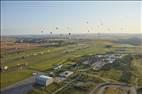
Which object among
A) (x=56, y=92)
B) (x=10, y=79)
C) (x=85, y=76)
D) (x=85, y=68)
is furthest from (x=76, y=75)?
(x=10, y=79)

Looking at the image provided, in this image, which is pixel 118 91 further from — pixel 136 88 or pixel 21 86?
pixel 21 86

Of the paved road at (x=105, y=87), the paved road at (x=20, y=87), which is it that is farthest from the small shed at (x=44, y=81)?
the paved road at (x=105, y=87)

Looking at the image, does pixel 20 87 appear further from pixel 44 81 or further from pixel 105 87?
pixel 105 87

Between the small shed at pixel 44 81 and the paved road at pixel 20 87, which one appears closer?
the paved road at pixel 20 87

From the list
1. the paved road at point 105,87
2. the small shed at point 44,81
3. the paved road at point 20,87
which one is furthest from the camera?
the small shed at point 44,81

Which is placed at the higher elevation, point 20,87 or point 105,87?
point 105,87

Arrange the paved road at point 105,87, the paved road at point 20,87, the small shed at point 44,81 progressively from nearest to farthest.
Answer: the paved road at point 105,87
the paved road at point 20,87
the small shed at point 44,81

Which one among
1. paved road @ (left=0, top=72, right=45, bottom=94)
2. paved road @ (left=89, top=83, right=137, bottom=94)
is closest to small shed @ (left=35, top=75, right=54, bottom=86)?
paved road @ (left=0, top=72, right=45, bottom=94)

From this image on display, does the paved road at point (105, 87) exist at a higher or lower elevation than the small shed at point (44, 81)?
lower

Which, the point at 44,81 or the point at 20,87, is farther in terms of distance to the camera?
the point at 44,81

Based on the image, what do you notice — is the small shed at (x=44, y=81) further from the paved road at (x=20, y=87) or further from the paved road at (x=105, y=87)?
the paved road at (x=105, y=87)

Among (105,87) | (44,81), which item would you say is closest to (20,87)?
(44,81)
